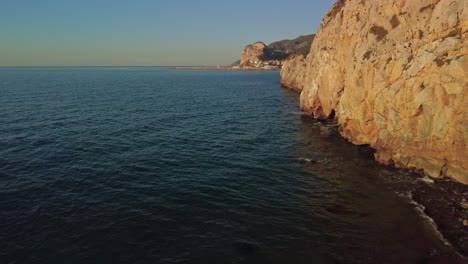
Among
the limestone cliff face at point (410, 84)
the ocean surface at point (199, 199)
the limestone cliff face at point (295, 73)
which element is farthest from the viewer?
the limestone cliff face at point (295, 73)

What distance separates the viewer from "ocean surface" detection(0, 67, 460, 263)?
27297mm

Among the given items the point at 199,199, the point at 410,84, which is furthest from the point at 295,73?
the point at 199,199

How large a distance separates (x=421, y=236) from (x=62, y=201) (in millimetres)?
34890

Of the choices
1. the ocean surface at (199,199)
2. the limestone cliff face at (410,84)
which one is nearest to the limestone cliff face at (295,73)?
the limestone cliff face at (410,84)

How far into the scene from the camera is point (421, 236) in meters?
28.8

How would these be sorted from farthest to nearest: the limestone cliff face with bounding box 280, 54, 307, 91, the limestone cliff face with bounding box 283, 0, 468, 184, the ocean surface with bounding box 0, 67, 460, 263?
the limestone cliff face with bounding box 280, 54, 307, 91 → the limestone cliff face with bounding box 283, 0, 468, 184 → the ocean surface with bounding box 0, 67, 460, 263

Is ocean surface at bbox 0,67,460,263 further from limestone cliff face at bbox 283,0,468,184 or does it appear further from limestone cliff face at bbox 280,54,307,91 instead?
limestone cliff face at bbox 280,54,307,91

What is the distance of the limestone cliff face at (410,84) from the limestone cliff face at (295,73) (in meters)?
73.3

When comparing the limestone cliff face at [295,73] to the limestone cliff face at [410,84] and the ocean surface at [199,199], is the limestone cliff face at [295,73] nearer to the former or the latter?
the limestone cliff face at [410,84]

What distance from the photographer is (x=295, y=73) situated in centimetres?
15238

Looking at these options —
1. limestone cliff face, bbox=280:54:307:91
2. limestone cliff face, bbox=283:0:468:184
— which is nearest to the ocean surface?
limestone cliff face, bbox=283:0:468:184

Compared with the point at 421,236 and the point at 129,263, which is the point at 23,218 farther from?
the point at 421,236

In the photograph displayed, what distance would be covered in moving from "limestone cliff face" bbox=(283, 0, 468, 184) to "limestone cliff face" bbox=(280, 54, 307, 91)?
73322mm

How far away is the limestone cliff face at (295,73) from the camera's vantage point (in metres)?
142
